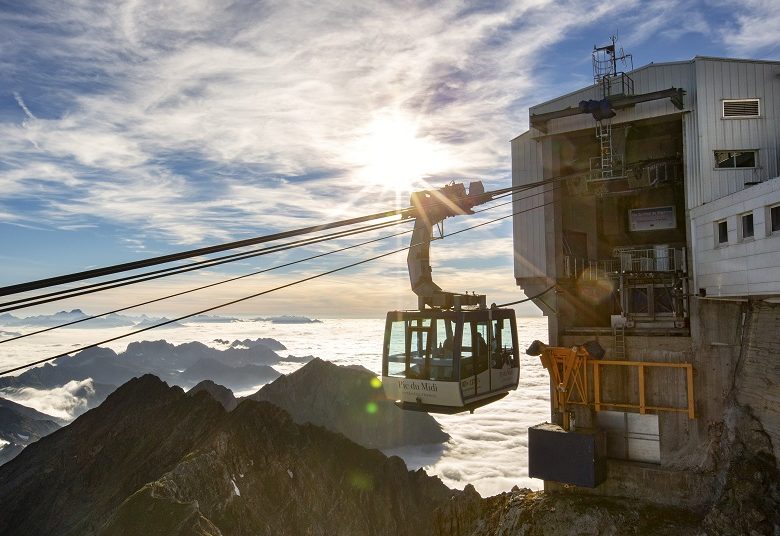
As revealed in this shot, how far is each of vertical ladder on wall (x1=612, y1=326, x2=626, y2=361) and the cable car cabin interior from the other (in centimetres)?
1290

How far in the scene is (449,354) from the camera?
1817 centimetres

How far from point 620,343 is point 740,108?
1409 cm

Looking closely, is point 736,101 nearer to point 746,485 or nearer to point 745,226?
point 745,226

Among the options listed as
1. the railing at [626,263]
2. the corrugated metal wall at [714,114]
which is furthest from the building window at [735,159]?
the railing at [626,263]

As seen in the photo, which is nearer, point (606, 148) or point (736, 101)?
point (736, 101)

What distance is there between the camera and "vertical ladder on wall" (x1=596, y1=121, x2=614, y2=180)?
30.0m

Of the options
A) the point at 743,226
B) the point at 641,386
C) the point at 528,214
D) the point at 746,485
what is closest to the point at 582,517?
the point at 641,386

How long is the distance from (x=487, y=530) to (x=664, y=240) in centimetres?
2237

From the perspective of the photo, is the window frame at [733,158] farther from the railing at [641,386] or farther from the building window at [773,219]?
the railing at [641,386]

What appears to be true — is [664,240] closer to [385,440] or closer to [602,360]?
[602,360]

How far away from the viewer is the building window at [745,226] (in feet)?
76.9

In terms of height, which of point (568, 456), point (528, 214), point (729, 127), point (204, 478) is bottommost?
point (204, 478)

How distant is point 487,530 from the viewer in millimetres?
32344

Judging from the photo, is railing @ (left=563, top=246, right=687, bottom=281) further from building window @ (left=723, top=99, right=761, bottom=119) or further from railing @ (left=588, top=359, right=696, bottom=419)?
building window @ (left=723, top=99, right=761, bottom=119)
